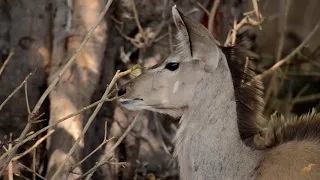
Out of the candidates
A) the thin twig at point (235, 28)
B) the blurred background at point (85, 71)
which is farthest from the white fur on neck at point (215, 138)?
the thin twig at point (235, 28)

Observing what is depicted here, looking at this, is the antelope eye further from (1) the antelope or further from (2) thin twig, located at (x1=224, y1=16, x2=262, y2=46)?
(2) thin twig, located at (x1=224, y1=16, x2=262, y2=46)

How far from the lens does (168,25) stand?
493cm

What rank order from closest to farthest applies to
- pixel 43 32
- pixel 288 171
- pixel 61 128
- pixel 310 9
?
pixel 288 171, pixel 61 128, pixel 43 32, pixel 310 9

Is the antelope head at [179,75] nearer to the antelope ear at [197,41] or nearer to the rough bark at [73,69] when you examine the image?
the antelope ear at [197,41]

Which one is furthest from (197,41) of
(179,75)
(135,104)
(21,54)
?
(21,54)

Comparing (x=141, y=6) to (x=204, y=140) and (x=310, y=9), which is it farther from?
(x=310, y=9)

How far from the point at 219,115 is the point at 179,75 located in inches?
11.0

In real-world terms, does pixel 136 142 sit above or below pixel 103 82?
below

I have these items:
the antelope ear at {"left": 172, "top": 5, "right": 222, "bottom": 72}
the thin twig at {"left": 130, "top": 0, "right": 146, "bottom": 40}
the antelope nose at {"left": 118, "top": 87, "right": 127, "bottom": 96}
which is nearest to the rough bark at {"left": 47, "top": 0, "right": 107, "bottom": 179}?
the thin twig at {"left": 130, "top": 0, "right": 146, "bottom": 40}

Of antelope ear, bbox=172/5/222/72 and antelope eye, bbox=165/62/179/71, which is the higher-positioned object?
antelope ear, bbox=172/5/222/72

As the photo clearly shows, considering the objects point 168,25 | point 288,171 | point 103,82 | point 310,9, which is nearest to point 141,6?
point 168,25

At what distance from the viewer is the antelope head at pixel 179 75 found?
11.1 feet

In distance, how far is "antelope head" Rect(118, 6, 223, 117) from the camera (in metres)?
3.39

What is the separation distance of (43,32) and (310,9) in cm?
569
